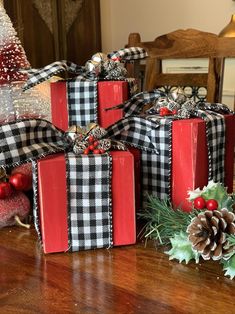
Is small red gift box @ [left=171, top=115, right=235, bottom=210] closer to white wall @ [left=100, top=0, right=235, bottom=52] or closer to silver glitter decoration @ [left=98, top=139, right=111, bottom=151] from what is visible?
silver glitter decoration @ [left=98, top=139, right=111, bottom=151]

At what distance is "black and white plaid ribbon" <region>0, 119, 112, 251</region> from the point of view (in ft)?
2.08

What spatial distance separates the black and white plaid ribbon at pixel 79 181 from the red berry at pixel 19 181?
4.1 inches

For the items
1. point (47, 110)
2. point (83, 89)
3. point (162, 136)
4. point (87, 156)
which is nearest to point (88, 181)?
point (87, 156)

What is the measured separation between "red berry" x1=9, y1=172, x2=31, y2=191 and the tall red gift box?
112 mm

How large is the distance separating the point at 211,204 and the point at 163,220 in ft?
0.31

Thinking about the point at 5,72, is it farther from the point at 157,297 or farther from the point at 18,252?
the point at 157,297

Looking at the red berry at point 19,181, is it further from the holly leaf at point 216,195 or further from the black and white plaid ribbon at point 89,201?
the holly leaf at point 216,195

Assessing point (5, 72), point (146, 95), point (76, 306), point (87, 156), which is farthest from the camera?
point (5, 72)

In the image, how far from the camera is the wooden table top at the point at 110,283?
505 mm

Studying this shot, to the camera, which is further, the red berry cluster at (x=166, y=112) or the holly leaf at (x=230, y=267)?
the red berry cluster at (x=166, y=112)

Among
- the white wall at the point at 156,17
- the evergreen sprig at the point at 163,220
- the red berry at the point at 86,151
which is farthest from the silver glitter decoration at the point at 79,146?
the white wall at the point at 156,17

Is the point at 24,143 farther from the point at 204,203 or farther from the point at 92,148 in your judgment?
the point at 204,203

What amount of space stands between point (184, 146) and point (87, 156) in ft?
0.49

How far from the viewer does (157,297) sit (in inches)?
20.5
